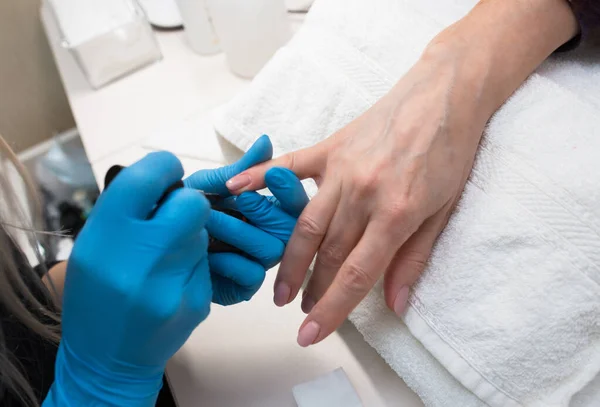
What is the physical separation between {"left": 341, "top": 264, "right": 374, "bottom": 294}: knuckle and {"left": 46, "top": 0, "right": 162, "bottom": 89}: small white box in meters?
0.75

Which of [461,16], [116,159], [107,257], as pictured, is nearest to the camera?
[107,257]

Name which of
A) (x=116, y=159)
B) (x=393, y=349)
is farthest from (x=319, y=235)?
(x=116, y=159)

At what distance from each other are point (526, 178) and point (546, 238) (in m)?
0.06

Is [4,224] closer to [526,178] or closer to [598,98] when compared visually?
[526,178]

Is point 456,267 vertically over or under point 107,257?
under

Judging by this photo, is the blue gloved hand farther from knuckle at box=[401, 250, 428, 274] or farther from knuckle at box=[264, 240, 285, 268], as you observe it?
knuckle at box=[401, 250, 428, 274]

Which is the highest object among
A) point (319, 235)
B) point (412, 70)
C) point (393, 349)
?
point (412, 70)

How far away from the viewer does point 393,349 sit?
0.56 meters

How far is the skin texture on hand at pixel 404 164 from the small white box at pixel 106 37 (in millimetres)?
595

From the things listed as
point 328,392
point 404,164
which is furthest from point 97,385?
point 404,164

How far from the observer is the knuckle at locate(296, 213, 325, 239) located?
56cm

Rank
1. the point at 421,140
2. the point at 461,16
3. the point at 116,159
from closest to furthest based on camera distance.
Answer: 1. the point at 421,140
2. the point at 461,16
3. the point at 116,159

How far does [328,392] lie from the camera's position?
58 centimetres

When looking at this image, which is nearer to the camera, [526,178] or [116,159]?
[526,178]
